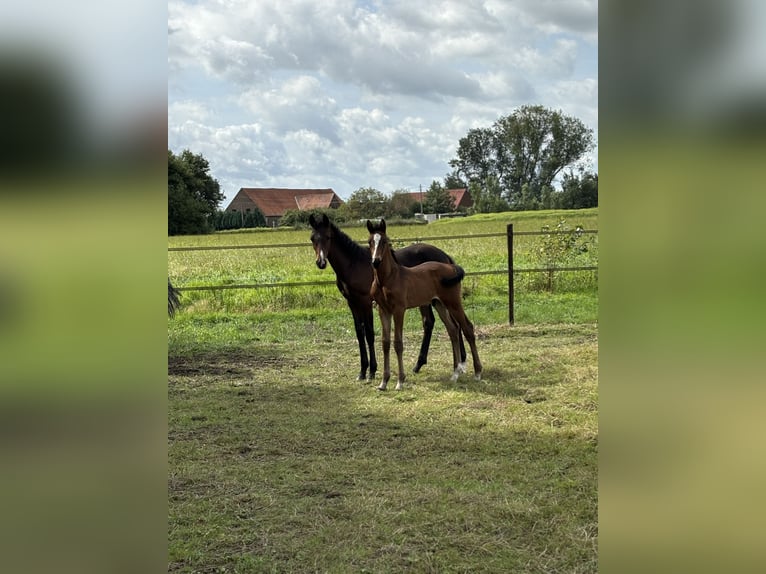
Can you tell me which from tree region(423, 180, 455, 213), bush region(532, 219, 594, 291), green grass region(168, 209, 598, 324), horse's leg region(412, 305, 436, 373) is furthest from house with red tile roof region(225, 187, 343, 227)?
horse's leg region(412, 305, 436, 373)

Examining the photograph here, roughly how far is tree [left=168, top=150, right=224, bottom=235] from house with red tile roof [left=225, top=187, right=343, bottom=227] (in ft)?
52.3

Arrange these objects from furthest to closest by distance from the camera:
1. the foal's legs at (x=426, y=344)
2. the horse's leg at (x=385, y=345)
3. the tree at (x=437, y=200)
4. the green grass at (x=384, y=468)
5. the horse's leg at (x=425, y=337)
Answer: the tree at (x=437, y=200) → the horse's leg at (x=425, y=337) → the foal's legs at (x=426, y=344) → the horse's leg at (x=385, y=345) → the green grass at (x=384, y=468)

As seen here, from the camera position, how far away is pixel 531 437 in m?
4.13

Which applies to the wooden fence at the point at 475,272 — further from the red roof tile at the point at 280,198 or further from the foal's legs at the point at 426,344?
the red roof tile at the point at 280,198

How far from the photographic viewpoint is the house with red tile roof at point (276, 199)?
146 ft

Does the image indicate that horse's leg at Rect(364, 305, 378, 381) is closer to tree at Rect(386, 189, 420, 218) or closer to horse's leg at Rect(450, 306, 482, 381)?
horse's leg at Rect(450, 306, 482, 381)

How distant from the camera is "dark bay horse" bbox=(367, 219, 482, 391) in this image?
5.43m

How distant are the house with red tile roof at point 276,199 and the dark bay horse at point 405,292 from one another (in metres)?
37.8

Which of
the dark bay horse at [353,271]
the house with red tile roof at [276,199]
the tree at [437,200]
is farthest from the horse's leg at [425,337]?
the house with red tile roof at [276,199]

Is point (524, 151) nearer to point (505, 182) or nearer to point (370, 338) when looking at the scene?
point (505, 182)

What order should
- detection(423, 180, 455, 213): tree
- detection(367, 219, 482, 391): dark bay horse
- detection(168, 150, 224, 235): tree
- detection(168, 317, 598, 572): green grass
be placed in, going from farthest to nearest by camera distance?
detection(423, 180, 455, 213): tree
detection(168, 150, 224, 235): tree
detection(367, 219, 482, 391): dark bay horse
detection(168, 317, 598, 572): green grass
